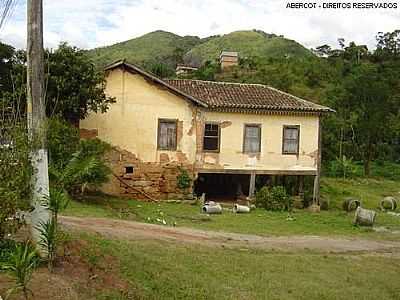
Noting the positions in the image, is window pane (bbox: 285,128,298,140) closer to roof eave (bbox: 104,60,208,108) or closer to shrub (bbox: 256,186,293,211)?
shrub (bbox: 256,186,293,211)

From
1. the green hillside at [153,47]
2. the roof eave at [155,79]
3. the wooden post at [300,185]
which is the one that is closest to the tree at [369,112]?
the wooden post at [300,185]

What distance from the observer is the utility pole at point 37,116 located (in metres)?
8.73

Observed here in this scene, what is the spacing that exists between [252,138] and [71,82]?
819 cm

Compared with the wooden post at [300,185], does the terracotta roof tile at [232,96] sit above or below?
above

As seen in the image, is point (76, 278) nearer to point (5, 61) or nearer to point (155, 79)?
point (155, 79)

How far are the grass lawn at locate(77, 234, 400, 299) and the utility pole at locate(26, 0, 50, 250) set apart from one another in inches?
44.5

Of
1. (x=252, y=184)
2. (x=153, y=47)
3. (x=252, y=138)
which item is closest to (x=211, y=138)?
(x=252, y=138)

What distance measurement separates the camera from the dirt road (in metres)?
14.2

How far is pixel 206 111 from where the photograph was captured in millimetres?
24781

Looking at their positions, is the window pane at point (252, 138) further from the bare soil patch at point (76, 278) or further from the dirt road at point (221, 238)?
Result: the bare soil patch at point (76, 278)

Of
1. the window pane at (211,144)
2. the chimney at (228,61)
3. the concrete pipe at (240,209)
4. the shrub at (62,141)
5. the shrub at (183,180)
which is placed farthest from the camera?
the chimney at (228,61)

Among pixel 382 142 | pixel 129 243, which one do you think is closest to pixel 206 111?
pixel 129 243

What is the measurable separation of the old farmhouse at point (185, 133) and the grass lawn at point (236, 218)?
63.9 inches

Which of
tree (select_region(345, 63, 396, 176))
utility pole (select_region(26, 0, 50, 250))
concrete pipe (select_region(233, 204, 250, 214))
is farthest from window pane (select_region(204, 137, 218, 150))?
tree (select_region(345, 63, 396, 176))
